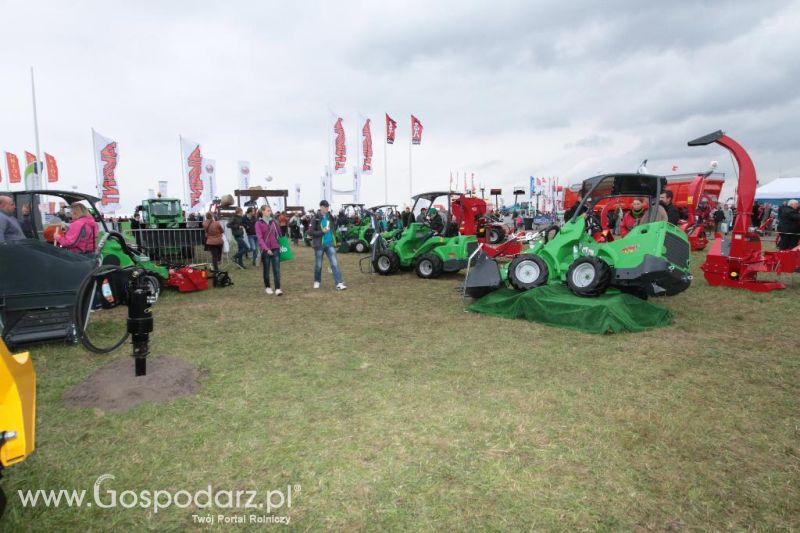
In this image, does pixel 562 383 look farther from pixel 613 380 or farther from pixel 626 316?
pixel 626 316

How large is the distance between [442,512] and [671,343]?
4.06m

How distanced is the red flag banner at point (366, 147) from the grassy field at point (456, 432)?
23822 mm

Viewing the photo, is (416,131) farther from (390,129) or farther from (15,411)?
(15,411)

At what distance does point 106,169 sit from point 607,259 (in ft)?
72.0

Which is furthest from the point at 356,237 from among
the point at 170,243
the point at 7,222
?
the point at 7,222

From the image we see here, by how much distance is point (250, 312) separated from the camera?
23.0 ft

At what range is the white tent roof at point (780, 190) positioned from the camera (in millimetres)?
24548

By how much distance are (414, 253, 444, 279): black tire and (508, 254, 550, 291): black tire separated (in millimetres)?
3269

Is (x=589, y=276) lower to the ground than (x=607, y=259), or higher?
lower

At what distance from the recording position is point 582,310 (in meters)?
5.55

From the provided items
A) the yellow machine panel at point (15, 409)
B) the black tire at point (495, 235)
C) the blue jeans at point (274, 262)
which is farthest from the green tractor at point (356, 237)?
the yellow machine panel at point (15, 409)

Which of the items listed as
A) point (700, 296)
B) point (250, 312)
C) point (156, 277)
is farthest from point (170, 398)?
point (700, 296)

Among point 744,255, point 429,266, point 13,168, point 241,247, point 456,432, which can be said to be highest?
point 13,168

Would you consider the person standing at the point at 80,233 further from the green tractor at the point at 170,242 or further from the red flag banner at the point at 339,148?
the red flag banner at the point at 339,148
